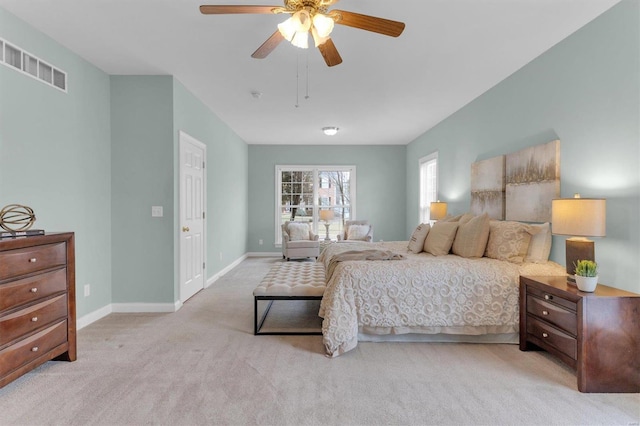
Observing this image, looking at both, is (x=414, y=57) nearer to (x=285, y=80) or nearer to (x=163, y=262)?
(x=285, y=80)

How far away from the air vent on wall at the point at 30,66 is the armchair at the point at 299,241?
4430 mm

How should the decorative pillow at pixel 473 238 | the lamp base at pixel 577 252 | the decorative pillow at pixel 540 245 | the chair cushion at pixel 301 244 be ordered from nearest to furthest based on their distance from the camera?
the lamp base at pixel 577 252, the decorative pillow at pixel 540 245, the decorative pillow at pixel 473 238, the chair cushion at pixel 301 244

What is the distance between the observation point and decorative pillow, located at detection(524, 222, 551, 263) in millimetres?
2883

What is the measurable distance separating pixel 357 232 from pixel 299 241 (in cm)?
121

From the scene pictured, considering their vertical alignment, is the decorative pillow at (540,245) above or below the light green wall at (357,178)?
below

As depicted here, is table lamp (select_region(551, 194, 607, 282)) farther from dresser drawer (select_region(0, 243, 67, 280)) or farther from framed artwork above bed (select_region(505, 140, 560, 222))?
dresser drawer (select_region(0, 243, 67, 280))

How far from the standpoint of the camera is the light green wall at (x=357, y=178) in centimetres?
761

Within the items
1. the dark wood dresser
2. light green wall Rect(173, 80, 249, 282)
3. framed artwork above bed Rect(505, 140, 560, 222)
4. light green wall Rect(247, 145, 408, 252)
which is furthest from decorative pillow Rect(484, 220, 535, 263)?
light green wall Rect(247, 145, 408, 252)

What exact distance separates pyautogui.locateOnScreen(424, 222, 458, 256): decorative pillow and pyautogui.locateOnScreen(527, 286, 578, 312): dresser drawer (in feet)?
3.29

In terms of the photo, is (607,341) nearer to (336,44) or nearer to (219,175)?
(336,44)

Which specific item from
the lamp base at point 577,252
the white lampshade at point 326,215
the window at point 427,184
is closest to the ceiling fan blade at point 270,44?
the lamp base at point 577,252

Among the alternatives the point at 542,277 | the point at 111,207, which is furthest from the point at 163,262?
the point at 542,277

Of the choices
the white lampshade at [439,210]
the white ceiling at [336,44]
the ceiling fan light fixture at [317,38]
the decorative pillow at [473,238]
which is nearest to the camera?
the ceiling fan light fixture at [317,38]

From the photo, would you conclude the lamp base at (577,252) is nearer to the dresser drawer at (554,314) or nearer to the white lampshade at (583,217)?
the white lampshade at (583,217)
